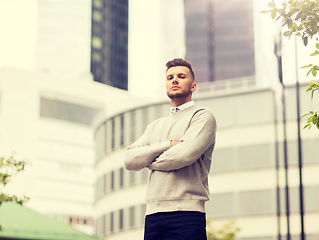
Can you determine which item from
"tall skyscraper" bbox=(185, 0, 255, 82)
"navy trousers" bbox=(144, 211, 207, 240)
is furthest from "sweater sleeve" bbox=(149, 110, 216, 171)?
"tall skyscraper" bbox=(185, 0, 255, 82)

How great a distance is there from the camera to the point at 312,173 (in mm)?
33906

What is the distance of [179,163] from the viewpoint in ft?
10.7

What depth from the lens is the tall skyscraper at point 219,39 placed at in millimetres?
130000

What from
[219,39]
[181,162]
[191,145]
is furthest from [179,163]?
[219,39]

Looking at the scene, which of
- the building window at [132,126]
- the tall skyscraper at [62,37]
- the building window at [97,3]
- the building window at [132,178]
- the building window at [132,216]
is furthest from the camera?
the building window at [97,3]

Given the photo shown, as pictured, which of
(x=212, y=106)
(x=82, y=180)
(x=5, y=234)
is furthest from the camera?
(x=82, y=180)

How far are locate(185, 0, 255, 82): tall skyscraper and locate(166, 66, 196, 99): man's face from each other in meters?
125

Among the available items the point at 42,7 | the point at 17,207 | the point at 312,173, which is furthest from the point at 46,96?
the point at 17,207

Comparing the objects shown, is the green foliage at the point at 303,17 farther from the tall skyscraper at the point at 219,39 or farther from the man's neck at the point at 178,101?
the tall skyscraper at the point at 219,39

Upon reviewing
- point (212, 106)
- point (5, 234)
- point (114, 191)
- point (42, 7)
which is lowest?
point (5, 234)

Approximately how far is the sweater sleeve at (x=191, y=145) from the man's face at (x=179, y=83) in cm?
19

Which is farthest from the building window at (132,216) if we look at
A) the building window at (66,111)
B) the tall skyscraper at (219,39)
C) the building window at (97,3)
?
the building window at (97,3)

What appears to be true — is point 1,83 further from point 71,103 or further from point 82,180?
point 82,180

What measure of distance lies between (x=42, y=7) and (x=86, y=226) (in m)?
62.2
